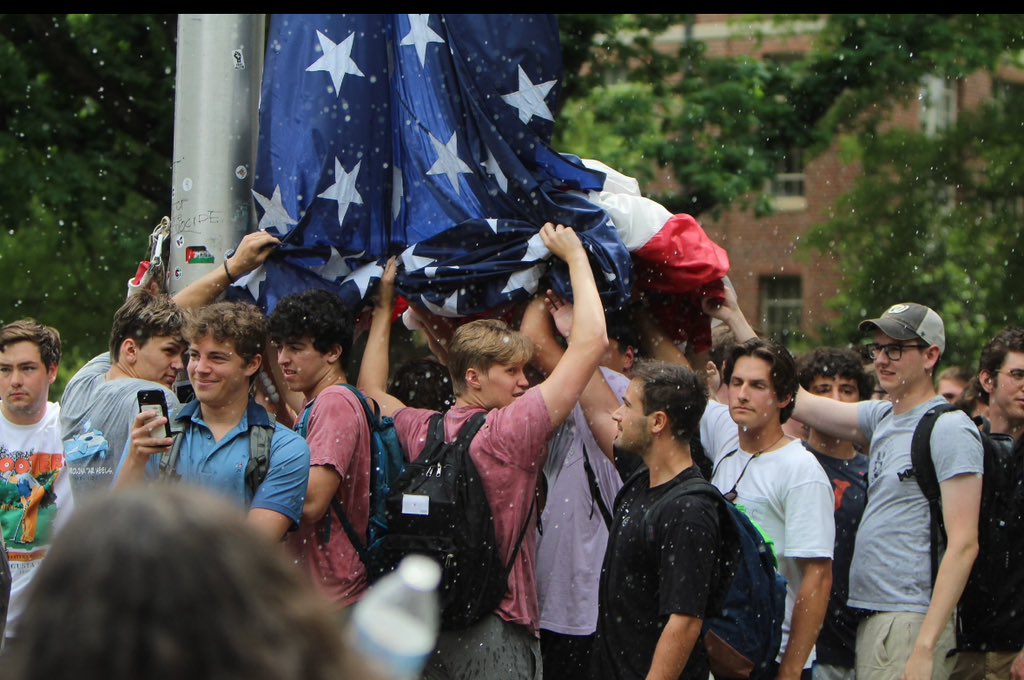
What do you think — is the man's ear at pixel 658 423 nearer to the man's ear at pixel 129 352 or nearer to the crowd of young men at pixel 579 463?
the crowd of young men at pixel 579 463

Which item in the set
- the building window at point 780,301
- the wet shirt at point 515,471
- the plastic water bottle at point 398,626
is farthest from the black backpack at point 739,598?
the building window at point 780,301

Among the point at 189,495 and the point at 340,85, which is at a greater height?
the point at 340,85

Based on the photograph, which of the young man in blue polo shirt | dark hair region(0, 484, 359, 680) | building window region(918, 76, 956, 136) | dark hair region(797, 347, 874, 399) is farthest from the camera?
building window region(918, 76, 956, 136)

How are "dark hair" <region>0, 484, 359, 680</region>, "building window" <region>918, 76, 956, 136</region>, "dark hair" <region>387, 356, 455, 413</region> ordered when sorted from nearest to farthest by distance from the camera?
"dark hair" <region>0, 484, 359, 680</region>
"dark hair" <region>387, 356, 455, 413</region>
"building window" <region>918, 76, 956, 136</region>

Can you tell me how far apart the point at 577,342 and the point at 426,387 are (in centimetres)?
138

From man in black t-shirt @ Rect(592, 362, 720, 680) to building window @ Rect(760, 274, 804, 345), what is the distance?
23869 millimetres

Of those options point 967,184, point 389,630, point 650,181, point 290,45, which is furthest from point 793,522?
point 967,184

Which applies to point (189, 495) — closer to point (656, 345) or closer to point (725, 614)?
point (725, 614)

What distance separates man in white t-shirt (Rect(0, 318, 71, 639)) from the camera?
6039 millimetres

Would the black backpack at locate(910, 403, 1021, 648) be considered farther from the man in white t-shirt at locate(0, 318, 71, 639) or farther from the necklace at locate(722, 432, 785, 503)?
the man in white t-shirt at locate(0, 318, 71, 639)

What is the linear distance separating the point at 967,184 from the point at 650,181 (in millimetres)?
8021

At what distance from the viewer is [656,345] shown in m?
6.07

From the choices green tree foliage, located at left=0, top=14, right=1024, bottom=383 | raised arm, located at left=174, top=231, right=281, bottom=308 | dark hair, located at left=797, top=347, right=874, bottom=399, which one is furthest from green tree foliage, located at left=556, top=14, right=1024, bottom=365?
raised arm, located at left=174, top=231, right=281, bottom=308

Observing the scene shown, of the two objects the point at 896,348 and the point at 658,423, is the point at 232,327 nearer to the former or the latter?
the point at 658,423
